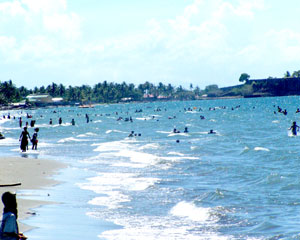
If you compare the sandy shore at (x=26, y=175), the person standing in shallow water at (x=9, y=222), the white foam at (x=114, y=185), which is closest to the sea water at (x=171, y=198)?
the white foam at (x=114, y=185)

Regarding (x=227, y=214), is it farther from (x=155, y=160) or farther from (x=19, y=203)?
(x=155, y=160)

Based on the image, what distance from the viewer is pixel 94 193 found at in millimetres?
18922

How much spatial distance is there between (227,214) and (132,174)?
29.0ft

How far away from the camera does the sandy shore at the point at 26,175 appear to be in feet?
52.2

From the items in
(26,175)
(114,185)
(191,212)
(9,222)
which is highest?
(9,222)

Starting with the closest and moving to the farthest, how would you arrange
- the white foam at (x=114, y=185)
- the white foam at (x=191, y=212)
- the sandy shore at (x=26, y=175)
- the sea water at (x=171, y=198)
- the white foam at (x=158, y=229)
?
the white foam at (x=158, y=229) → the sea water at (x=171, y=198) → the white foam at (x=191, y=212) → the sandy shore at (x=26, y=175) → the white foam at (x=114, y=185)

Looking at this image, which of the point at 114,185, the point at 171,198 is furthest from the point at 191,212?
the point at 114,185

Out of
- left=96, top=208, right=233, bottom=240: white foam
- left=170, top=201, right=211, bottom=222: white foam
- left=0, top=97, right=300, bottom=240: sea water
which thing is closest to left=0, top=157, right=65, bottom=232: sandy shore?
left=0, top=97, right=300, bottom=240: sea water

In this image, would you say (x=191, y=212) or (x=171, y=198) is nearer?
(x=191, y=212)

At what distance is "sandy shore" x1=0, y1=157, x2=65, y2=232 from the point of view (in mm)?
15905

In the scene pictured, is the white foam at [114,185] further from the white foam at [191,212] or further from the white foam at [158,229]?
the white foam at [158,229]

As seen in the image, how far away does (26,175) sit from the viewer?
73.6ft

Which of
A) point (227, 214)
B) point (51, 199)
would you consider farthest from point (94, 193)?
point (227, 214)

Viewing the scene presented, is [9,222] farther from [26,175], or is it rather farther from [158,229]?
[26,175]
